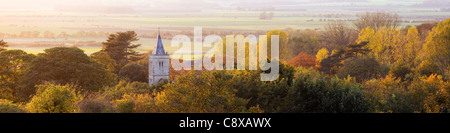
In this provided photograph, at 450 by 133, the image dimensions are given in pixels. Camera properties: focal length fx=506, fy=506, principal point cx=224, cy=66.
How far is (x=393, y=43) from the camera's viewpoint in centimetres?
7281

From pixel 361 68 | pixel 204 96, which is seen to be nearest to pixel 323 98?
pixel 204 96

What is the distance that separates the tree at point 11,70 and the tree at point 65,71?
146cm

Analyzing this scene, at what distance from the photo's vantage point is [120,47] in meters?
83.6

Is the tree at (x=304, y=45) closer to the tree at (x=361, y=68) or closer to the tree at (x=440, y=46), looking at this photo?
the tree at (x=440, y=46)

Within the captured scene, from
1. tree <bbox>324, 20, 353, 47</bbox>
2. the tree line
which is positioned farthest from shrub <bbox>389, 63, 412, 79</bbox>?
tree <bbox>324, 20, 353, 47</bbox>

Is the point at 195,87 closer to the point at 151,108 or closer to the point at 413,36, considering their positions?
the point at 151,108

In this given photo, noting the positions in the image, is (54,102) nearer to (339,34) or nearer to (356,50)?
(356,50)

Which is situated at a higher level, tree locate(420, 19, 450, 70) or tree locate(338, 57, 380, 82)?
tree locate(420, 19, 450, 70)

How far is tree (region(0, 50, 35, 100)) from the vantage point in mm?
45766

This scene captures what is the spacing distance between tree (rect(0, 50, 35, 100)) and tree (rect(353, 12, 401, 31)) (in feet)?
189

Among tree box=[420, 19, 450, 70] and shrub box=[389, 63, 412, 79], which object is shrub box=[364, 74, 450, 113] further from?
tree box=[420, 19, 450, 70]

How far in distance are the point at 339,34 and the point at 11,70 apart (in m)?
58.0
